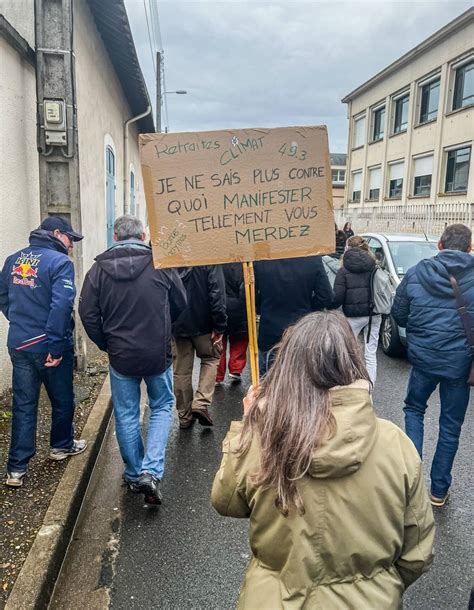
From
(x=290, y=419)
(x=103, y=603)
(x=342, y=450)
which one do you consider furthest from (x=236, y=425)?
(x=103, y=603)

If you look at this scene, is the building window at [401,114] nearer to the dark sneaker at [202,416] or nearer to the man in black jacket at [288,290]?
the man in black jacket at [288,290]

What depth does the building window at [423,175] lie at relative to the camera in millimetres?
22000

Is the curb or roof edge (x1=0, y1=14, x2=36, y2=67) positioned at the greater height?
roof edge (x1=0, y1=14, x2=36, y2=67)

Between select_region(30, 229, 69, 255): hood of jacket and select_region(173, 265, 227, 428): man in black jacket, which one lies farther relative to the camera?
select_region(173, 265, 227, 428): man in black jacket

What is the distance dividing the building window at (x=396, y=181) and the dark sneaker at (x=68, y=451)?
76.2 feet

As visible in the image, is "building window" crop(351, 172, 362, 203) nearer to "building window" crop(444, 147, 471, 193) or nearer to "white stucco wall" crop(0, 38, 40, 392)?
"building window" crop(444, 147, 471, 193)

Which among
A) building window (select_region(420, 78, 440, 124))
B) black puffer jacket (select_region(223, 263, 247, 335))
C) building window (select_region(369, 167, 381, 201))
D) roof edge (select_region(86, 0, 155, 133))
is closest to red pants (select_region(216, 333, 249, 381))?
black puffer jacket (select_region(223, 263, 247, 335))

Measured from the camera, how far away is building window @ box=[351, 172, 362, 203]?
28.7 m

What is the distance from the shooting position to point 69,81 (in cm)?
510

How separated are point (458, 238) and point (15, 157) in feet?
13.5

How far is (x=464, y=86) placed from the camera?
19.6 metres

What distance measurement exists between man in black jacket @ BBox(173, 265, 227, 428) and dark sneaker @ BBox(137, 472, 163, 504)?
1.26 m

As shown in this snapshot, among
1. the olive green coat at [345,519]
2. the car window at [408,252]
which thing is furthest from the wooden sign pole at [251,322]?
the car window at [408,252]

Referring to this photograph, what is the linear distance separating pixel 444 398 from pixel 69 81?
4.53m
